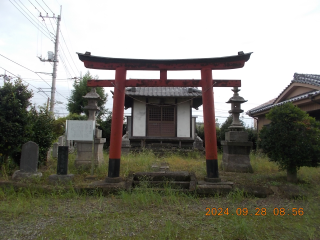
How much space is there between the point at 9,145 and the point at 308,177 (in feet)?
28.9

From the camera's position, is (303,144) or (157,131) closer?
(303,144)

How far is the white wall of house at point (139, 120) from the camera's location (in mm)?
13883

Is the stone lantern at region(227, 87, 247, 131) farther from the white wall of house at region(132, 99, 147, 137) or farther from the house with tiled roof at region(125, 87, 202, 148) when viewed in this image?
the white wall of house at region(132, 99, 147, 137)

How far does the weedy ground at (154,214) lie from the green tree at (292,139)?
2.18ft

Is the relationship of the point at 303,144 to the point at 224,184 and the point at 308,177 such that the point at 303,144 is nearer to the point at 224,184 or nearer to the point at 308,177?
the point at 308,177

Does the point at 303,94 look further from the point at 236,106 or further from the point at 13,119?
the point at 13,119

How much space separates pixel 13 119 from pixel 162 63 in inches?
182

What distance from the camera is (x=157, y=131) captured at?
14.0m

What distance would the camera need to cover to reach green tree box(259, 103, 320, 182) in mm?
5676

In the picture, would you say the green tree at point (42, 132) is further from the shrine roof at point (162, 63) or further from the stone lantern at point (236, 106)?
the stone lantern at point (236, 106)

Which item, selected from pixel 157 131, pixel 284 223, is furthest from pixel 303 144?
pixel 157 131

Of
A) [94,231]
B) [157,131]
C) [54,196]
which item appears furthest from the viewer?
[157,131]
